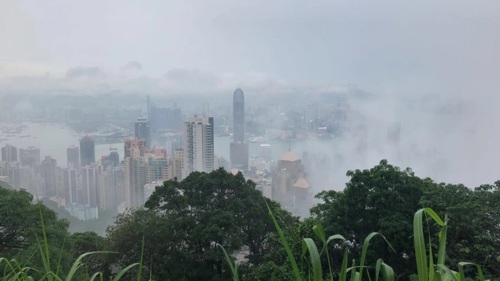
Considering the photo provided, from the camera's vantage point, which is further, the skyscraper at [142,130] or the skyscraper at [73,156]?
the skyscraper at [142,130]

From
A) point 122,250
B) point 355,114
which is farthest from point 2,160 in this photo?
point 355,114

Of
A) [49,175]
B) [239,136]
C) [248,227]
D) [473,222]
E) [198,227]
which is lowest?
[248,227]

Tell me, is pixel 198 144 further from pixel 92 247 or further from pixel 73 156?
pixel 92 247

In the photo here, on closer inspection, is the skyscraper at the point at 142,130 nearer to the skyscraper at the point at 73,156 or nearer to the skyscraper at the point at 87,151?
the skyscraper at the point at 87,151

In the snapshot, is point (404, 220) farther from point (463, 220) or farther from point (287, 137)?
point (287, 137)

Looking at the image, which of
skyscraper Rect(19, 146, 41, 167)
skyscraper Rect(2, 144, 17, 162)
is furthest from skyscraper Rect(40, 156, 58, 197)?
skyscraper Rect(2, 144, 17, 162)

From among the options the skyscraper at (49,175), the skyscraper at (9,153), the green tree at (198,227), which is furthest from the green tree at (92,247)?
the skyscraper at (9,153)

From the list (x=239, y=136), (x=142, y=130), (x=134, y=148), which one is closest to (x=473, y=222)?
(x=239, y=136)
